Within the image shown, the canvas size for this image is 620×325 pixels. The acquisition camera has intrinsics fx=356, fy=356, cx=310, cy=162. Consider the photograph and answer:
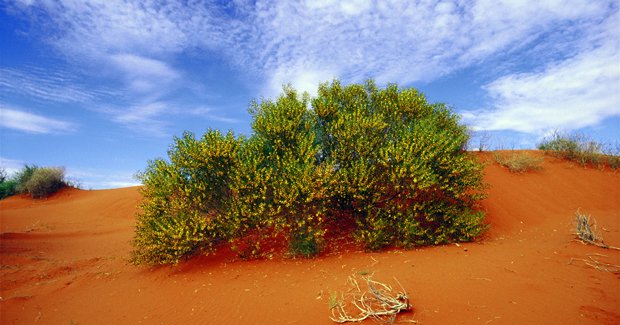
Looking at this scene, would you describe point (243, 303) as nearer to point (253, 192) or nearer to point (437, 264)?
point (253, 192)

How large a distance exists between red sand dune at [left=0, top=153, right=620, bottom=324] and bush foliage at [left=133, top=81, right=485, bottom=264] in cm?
69

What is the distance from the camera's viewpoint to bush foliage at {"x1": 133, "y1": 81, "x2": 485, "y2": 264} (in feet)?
30.1

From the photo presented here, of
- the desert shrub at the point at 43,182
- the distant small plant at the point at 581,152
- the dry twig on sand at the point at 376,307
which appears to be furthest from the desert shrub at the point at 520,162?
the desert shrub at the point at 43,182

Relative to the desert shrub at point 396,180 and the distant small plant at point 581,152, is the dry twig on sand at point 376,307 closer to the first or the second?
the desert shrub at point 396,180

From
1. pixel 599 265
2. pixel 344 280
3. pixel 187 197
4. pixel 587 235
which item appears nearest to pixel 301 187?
pixel 344 280

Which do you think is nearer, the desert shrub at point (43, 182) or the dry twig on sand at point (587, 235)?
the dry twig on sand at point (587, 235)

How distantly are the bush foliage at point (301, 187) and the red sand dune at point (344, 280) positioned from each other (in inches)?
27.2

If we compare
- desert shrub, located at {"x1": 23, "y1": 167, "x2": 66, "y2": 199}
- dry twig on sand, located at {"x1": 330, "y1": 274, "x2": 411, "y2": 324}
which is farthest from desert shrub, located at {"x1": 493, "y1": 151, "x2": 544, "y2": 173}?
desert shrub, located at {"x1": 23, "y1": 167, "x2": 66, "y2": 199}

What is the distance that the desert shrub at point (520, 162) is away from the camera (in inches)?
682

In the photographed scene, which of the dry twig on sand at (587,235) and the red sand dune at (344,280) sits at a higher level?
the dry twig on sand at (587,235)

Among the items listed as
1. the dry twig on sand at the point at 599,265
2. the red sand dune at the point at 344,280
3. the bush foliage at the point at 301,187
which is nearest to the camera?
the red sand dune at the point at 344,280

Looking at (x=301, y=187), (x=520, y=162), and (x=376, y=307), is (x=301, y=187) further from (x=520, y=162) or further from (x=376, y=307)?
(x=520, y=162)

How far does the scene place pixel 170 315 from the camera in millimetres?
7352

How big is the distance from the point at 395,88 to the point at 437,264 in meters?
6.14
